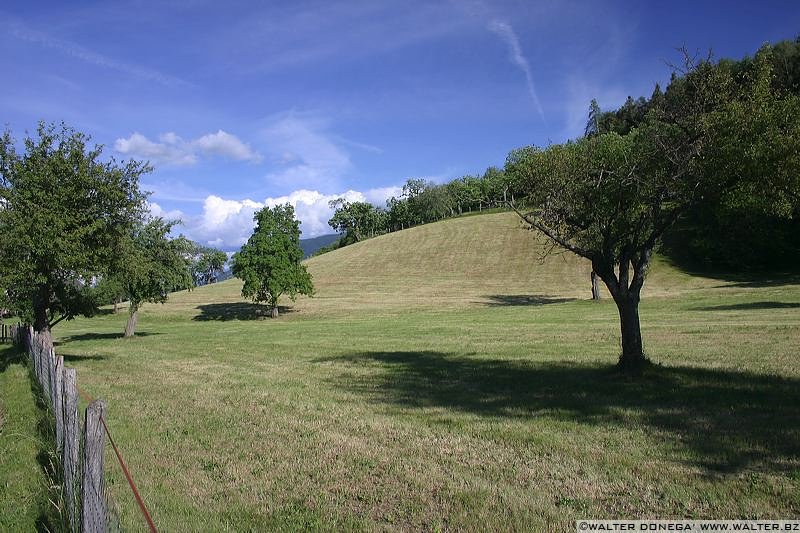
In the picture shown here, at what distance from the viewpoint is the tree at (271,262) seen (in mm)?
53722

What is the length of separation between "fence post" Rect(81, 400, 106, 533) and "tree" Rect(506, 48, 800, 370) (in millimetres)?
12824

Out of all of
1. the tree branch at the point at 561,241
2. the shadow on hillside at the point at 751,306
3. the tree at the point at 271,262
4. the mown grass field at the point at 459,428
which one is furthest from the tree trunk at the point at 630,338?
the tree at the point at 271,262

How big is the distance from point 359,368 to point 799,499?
1368 centimetres

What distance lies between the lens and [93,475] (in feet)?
16.4

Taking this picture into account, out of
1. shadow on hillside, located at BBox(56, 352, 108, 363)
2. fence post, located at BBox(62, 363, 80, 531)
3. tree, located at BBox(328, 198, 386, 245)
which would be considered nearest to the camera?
fence post, located at BBox(62, 363, 80, 531)

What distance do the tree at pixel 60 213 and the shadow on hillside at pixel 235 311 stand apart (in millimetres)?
34031

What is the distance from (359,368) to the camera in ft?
61.9

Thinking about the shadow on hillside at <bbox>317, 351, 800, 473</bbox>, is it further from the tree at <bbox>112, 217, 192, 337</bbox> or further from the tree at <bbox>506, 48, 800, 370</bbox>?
the tree at <bbox>112, 217, 192, 337</bbox>

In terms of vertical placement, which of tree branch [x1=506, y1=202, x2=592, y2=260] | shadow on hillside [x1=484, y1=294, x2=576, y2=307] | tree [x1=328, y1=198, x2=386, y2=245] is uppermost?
tree [x1=328, y1=198, x2=386, y2=245]

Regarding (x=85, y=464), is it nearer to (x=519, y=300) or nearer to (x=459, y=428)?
(x=459, y=428)

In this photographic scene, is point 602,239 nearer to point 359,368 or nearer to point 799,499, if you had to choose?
point 359,368

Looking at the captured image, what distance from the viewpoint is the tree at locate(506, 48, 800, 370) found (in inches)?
565

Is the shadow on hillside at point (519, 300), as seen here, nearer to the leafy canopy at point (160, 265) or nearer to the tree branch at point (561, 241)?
the leafy canopy at point (160, 265)

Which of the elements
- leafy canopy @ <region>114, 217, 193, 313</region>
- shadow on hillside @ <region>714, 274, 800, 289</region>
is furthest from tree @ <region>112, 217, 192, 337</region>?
shadow on hillside @ <region>714, 274, 800, 289</region>
